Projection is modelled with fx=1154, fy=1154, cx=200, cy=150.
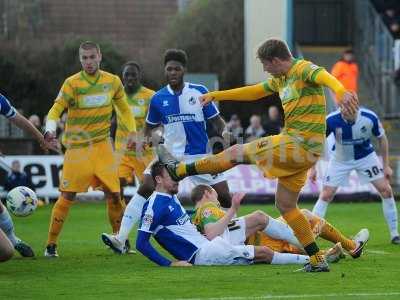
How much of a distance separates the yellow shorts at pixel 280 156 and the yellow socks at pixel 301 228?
39 centimetres

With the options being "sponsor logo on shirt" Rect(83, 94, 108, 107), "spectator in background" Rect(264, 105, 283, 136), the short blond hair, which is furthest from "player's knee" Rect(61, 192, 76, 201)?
"spectator in background" Rect(264, 105, 283, 136)

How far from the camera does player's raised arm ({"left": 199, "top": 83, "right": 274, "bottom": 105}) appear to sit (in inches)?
468

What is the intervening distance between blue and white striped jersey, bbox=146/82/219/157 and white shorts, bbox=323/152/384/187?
8.18 ft

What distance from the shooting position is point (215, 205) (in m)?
12.8

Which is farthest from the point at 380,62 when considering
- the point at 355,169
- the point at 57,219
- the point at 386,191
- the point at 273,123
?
the point at 57,219

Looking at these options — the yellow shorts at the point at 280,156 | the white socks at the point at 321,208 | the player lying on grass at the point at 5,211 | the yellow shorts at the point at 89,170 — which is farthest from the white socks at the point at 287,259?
the white socks at the point at 321,208

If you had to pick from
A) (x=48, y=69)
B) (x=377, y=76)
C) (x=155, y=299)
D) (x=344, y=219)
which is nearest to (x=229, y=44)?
(x=48, y=69)

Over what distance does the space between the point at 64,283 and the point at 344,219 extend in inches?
382

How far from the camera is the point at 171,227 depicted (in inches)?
481

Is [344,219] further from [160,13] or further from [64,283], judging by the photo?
[160,13]

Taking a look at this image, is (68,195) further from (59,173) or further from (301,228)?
(59,173)

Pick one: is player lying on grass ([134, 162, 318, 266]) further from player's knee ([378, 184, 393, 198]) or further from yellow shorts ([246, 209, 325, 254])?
player's knee ([378, 184, 393, 198])

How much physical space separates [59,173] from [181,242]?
1283 cm

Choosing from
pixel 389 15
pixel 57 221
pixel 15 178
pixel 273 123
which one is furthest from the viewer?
pixel 389 15
